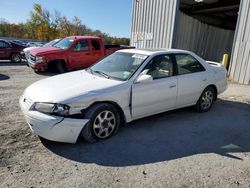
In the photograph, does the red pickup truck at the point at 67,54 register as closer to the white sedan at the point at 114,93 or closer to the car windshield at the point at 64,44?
the car windshield at the point at 64,44

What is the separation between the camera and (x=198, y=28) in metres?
18.2

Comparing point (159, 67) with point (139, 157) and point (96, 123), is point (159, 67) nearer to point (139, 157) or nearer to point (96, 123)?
point (96, 123)

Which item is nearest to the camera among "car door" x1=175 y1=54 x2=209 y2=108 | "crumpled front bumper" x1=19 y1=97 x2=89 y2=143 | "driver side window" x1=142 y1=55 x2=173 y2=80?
"crumpled front bumper" x1=19 y1=97 x2=89 y2=143

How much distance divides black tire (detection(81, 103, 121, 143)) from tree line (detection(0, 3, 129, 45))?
1741 inches

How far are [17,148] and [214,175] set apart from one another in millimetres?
2836

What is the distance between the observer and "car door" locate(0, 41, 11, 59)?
14.1m

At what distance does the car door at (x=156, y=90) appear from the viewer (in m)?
4.14

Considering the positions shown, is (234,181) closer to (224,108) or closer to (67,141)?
(67,141)

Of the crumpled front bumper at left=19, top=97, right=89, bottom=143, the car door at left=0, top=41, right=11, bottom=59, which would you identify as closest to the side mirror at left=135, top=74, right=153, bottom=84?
the crumpled front bumper at left=19, top=97, right=89, bottom=143

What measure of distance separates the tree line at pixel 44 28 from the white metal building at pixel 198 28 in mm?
28910

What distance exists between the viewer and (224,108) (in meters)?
6.00

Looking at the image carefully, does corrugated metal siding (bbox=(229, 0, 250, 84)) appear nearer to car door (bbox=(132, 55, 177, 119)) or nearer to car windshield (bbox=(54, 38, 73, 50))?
car door (bbox=(132, 55, 177, 119))

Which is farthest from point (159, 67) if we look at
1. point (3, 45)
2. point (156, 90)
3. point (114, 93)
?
point (3, 45)

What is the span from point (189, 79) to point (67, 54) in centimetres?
662
